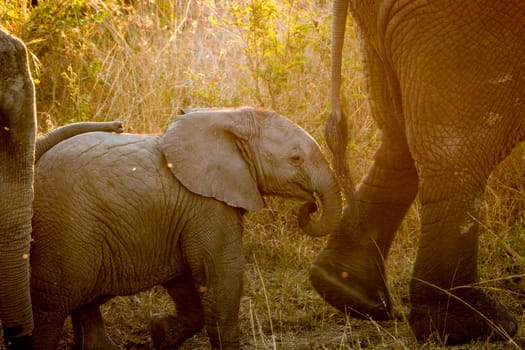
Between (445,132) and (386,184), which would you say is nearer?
(445,132)

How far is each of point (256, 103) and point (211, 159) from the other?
2318 mm

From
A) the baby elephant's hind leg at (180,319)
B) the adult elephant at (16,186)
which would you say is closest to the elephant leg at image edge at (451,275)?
the baby elephant's hind leg at (180,319)

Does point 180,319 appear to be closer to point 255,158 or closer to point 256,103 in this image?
point 255,158

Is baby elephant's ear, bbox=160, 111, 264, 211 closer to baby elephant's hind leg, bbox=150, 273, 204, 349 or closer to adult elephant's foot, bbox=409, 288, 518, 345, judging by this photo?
baby elephant's hind leg, bbox=150, 273, 204, 349

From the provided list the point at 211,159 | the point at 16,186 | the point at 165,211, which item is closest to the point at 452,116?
the point at 211,159

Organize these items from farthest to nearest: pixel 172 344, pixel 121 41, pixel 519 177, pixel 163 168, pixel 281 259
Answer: pixel 121 41 < pixel 519 177 < pixel 281 259 < pixel 172 344 < pixel 163 168

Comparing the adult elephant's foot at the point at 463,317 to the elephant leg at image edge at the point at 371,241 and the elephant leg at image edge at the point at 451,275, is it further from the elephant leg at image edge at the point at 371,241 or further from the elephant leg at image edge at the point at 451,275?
the elephant leg at image edge at the point at 371,241

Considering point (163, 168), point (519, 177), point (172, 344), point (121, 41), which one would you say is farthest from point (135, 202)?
point (121, 41)

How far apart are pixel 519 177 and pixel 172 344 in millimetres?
2422

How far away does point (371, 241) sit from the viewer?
13.4 feet

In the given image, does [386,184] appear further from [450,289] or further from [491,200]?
[491,200]

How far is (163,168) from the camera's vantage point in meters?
3.42

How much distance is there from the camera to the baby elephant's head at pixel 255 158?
345cm

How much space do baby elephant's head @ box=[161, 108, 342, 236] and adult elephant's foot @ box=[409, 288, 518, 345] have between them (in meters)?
0.52
